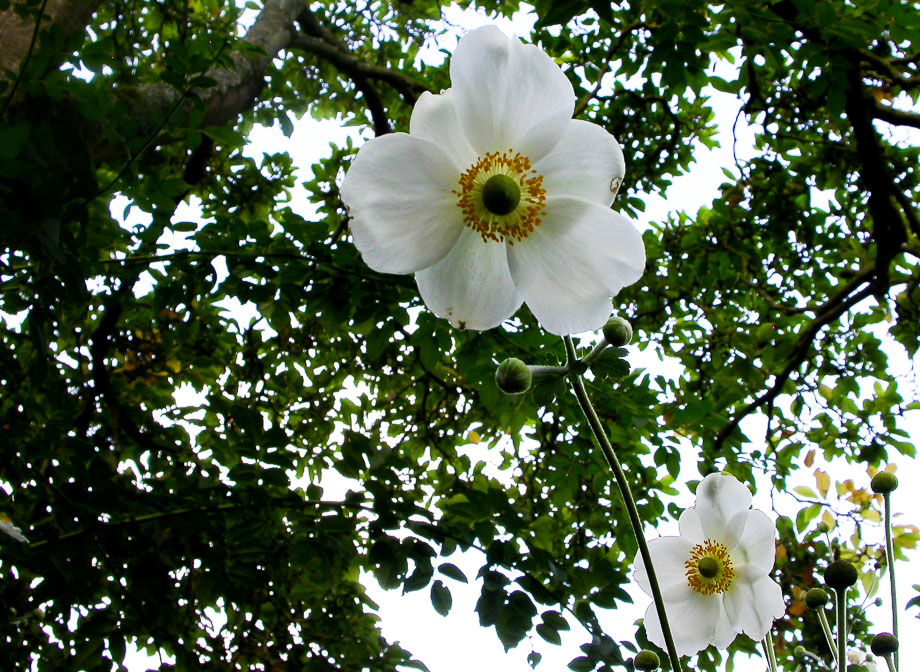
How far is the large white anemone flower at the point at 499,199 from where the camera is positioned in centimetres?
90

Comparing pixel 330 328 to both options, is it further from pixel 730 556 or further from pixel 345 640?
pixel 730 556

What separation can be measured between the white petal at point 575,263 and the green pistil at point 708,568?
0.42 meters

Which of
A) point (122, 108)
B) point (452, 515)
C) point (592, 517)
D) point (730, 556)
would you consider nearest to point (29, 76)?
point (122, 108)

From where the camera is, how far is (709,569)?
1.04 meters

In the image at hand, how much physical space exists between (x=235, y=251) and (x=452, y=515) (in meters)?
0.89

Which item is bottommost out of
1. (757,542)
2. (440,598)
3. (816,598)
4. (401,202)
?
(816,598)

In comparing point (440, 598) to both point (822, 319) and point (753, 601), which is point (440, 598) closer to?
point (753, 601)

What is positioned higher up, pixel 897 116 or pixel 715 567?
pixel 897 116

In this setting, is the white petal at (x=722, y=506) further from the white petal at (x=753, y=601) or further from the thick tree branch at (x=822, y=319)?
the thick tree branch at (x=822, y=319)

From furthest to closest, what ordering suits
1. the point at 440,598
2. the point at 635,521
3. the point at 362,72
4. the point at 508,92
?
the point at 362,72 → the point at 440,598 → the point at 508,92 → the point at 635,521

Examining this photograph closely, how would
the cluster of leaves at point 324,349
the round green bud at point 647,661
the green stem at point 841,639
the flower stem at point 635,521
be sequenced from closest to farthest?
the flower stem at point 635,521 → the green stem at point 841,639 → the round green bud at point 647,661 → the cluster of leaves at point 324,349

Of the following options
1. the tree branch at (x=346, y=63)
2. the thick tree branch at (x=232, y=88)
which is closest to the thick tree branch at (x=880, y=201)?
the tree branch at (x=346, y=63)

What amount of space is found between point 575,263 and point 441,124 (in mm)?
254

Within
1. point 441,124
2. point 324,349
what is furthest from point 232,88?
point 441,124
